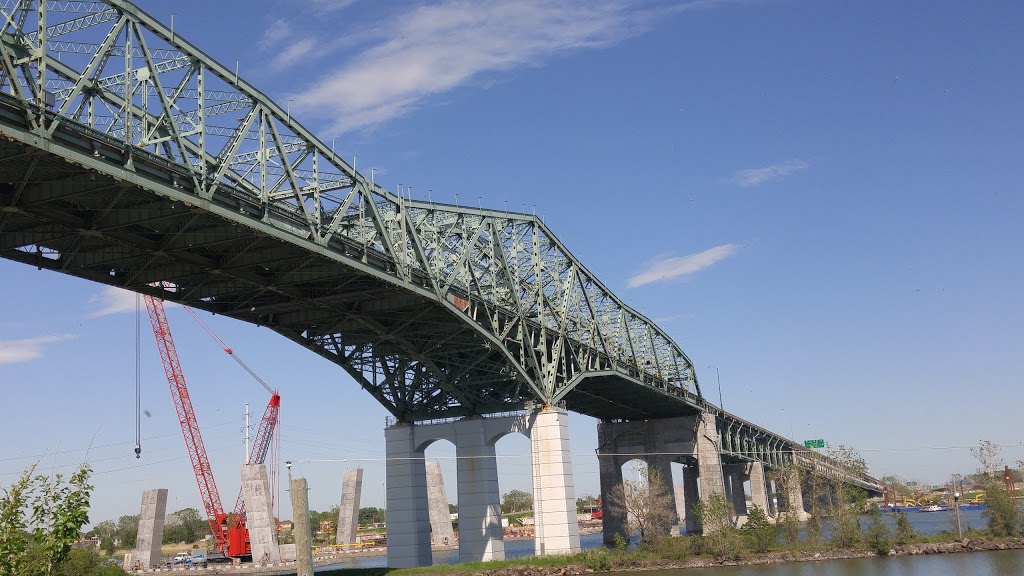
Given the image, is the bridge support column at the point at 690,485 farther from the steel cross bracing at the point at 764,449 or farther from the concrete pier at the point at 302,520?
the concrete pier at the point at 302,520

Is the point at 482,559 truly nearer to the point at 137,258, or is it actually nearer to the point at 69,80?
the point at 137,258

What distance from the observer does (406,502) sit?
78.6 metres

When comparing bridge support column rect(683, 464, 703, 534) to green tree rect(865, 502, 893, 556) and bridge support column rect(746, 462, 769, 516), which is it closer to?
bridge support column rect(746, 462, 769, 516)

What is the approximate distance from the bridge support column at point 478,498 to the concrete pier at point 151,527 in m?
53.3

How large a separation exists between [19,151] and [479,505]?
52.3 metres

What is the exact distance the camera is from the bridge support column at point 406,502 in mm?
77500

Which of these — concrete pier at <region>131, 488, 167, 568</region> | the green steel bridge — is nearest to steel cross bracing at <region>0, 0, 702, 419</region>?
the green steel bridge

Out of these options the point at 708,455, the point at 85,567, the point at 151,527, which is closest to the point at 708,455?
the point at 708,455

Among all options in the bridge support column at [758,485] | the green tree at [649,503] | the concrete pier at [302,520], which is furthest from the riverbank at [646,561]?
the bridge support column at [758,485]

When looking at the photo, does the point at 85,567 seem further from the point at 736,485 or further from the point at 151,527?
the point at 736,485

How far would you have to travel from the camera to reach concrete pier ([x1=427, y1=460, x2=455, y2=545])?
13818 centimetres

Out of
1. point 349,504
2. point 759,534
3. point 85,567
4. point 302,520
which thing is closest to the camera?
point 302,520

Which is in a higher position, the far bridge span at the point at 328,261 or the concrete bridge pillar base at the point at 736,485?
the far bridge span at the point at 328,261

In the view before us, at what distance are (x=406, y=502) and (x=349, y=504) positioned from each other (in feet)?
222
